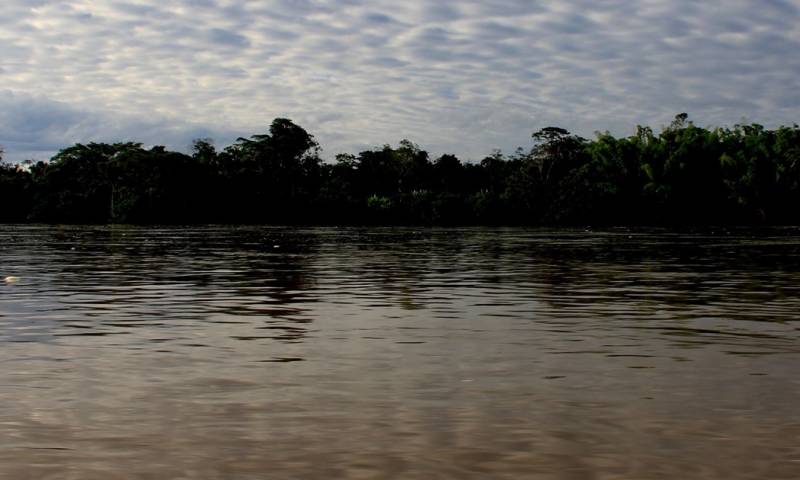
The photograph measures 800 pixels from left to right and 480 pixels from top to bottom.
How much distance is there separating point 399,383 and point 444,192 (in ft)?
328

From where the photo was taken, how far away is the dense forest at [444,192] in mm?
95750

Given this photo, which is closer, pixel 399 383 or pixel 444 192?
pixel 399 383

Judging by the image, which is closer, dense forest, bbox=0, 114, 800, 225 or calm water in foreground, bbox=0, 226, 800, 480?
calm water in foreground, bbox=0, 226, 800, 480

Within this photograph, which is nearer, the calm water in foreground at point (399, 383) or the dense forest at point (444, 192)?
the calm water in foreground at point (399, 383)

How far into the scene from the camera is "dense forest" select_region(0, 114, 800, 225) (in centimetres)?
9575

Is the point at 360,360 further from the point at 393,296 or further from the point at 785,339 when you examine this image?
the point at 393,296

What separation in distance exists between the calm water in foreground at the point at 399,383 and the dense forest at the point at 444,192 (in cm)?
8103

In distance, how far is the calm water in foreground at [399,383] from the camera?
5.84 metres

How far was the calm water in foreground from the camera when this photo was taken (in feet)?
19.2

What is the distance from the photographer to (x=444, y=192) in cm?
10794

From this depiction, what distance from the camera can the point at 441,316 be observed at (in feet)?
43.5

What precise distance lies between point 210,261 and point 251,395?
1959 centimetres

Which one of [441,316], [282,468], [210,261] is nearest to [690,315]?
[441,316]

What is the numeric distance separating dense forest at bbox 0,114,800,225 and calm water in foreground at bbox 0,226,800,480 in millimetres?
81034
